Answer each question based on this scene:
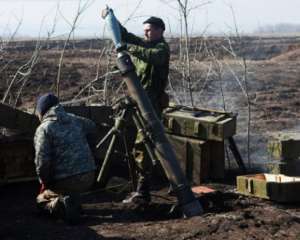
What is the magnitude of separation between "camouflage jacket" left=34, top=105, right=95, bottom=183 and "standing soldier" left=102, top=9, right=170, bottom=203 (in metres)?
0.87

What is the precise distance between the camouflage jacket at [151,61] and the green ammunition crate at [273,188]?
1435 mm

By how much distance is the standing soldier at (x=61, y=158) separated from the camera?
643 cm

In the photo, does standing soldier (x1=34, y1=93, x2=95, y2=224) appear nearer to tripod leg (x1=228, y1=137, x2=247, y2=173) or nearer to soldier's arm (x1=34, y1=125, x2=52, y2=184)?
soldier's arm (x1=34, y1=125, x2=52, y2=184)

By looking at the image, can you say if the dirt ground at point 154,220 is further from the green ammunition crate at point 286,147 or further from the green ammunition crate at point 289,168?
the green ammunition crate at point 286,147

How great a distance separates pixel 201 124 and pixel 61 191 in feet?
7.29

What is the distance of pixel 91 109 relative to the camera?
854 cm

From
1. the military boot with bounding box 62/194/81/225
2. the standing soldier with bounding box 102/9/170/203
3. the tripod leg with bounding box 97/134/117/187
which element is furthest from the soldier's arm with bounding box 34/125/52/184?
the standing soldier with bounding box 102/9/170/203

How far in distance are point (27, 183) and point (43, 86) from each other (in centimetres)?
1554

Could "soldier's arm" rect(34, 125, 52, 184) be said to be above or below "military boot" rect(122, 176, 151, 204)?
above

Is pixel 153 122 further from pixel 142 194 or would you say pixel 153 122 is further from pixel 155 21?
pixel 155 21

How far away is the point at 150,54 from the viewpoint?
22.7 feet

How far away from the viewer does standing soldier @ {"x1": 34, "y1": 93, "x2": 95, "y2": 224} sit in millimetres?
6426

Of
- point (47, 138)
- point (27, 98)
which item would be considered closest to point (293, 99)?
point (27, 98)

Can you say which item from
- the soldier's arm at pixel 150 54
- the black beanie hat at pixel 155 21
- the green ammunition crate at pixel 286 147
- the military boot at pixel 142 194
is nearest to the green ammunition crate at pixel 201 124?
the green ammunition crate at pixel 286 147
